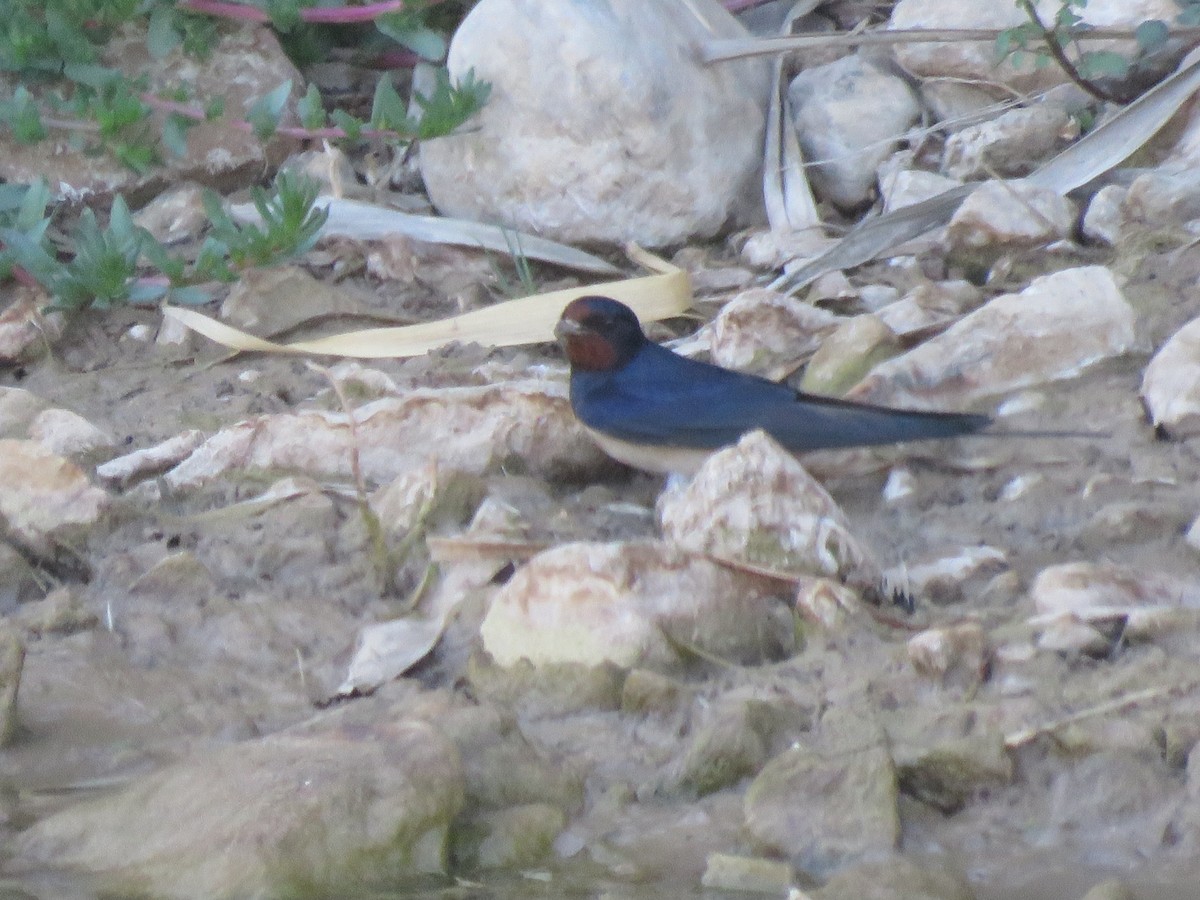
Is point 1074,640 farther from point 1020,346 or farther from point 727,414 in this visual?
point 1020,346

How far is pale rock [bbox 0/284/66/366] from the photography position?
3896 millimetres

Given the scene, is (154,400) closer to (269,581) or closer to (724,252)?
(269,581)

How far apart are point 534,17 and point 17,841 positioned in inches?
106

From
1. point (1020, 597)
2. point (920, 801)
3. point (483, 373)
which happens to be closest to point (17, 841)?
point (920, 801)

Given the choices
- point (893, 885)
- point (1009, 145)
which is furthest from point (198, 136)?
point (893, 885)

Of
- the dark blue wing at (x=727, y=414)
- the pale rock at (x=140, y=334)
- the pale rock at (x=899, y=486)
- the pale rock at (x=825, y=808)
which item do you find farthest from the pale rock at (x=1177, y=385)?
the pale rock at (x=140, y=334)

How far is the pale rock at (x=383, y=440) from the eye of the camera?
3150 millimetres

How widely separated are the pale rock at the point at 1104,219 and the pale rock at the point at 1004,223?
5cm

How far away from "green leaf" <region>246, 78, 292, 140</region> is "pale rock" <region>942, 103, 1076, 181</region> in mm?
1600

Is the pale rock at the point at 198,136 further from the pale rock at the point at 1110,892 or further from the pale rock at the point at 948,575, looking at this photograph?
the pale rock at the point at 1110,892

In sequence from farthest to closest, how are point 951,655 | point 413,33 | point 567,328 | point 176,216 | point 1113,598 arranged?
point 413,33
point 176,216
point 567,328
point 1113,598
point 951,655

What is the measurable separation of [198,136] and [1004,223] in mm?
2017

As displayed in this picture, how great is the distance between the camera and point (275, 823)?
190 centimetres

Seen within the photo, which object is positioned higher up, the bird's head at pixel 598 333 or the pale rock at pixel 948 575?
the pale rock at pixel 948 575
